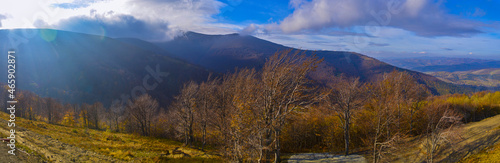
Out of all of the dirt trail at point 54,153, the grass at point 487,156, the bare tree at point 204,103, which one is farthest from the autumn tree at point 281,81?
the grass at point 487,156

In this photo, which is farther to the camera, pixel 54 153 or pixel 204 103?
pixel 204 103

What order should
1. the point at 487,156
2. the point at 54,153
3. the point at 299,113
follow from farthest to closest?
the point at 487,156, the point at 54,153, the point at 299,113

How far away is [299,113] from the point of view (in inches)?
543

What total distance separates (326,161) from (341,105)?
805cm

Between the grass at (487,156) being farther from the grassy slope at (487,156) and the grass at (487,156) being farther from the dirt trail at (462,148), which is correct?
the dirt trail at (462,148)

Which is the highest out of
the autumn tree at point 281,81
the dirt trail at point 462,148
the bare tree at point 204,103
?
the autumn tree at point 281,81

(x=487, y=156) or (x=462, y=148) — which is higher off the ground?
(x=487, y=156)

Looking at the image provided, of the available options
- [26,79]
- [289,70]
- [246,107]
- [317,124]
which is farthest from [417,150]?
[26,79]

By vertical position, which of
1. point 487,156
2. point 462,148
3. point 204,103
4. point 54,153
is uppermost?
point 204,103

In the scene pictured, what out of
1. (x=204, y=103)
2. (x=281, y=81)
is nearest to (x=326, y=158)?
(x=281, y=81)

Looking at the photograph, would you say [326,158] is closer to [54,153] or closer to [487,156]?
[487,156]

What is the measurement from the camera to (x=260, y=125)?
1350cm

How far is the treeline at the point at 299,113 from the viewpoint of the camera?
13.5m

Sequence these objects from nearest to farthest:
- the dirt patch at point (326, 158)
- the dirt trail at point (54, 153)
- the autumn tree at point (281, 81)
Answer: the autumn tree at point (281, 81) → the dirt trail at point (54, 153) → the dirt patch at point (326, 158)
